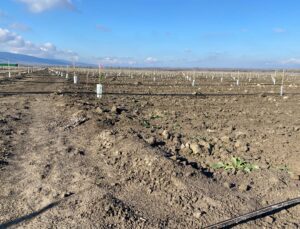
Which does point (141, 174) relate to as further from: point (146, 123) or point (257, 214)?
point (146, 123)

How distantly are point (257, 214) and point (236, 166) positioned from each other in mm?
2304

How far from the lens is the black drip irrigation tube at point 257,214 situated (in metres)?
5.56

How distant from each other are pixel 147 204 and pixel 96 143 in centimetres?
419

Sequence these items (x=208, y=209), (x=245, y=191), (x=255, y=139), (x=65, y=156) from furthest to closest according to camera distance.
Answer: (x=255, y=139)
(x=65, y=156)
(x=245, y=191)
(x=208, y=209)

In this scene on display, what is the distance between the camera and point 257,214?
5895 mm

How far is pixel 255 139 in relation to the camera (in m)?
10.9

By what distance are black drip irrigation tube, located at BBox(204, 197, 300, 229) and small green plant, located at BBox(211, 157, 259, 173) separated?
5.34 ft

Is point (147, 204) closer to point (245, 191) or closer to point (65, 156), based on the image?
point (245, 191)

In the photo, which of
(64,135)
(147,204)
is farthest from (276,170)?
(64,135)

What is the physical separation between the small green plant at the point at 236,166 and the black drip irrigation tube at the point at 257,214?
5.34ft

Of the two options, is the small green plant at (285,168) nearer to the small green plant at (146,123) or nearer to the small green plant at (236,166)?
the small green plant at (236,166)

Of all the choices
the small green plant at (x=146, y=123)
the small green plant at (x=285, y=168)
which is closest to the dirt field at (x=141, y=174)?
the small green plant at (x=285, y=168)

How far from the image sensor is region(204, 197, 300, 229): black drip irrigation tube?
18.2 ft

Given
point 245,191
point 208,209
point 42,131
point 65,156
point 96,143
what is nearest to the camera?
point 208,209
